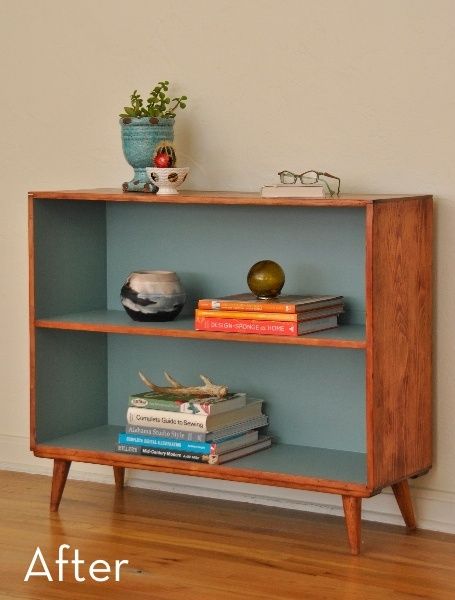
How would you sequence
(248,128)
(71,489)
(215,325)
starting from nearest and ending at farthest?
(215,325) < (248,128) < (71,489)

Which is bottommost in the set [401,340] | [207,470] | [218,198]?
[207,470]

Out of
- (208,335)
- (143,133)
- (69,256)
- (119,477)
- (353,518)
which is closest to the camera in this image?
(353,518)

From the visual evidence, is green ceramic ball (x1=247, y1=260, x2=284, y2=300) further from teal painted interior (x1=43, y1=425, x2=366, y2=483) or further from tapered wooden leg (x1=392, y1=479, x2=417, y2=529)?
tapered wooden leg (x1=392, y1=479, x2=417, y2=529)

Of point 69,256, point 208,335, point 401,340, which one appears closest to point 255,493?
point 208,335

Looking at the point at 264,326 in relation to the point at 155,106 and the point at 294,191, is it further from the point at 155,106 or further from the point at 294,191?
the point at 155,106

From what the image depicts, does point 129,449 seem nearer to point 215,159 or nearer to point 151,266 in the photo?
point 151,266

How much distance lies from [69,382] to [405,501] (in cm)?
97

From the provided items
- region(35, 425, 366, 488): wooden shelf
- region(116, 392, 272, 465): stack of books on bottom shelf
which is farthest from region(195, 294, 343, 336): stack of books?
region(35, 425, 366, 488): wooden shelf

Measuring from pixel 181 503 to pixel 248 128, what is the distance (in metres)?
1.02

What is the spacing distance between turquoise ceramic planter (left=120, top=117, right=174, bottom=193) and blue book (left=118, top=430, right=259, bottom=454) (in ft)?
2.09

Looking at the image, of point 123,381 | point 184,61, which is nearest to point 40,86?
point 184,61

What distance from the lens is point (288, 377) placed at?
324 centimetres

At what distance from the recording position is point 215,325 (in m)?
2.97

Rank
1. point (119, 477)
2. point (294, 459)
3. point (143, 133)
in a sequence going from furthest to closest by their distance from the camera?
point (119, 477), point (143, 133), point (294, 459)
